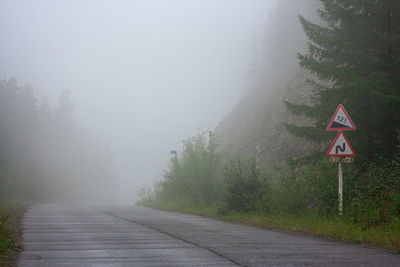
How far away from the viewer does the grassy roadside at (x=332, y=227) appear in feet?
34.1

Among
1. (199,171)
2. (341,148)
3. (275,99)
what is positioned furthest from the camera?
(275,99)

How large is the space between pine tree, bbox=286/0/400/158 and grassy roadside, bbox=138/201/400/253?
11.2 ft

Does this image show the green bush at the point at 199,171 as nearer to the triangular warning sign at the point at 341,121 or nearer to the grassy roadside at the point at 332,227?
the grassy roadside at the point at 332,227

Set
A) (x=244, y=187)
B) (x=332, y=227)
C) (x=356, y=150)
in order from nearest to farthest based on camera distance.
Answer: (x=332, y=227), (x=356, y=150), (x=244, y=187)

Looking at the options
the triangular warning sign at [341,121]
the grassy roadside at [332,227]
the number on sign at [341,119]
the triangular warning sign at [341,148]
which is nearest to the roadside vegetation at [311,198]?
the grassy roadside at [332,227]

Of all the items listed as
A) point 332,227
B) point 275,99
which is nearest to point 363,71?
point 332,227

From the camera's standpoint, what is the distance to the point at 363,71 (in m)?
17.0

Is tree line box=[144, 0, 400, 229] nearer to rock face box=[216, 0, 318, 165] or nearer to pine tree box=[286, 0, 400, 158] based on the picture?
pine tree box=[286, 0, 400, 158]

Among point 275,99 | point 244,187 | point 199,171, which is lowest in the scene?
point 244,187

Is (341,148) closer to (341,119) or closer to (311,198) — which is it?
(341,119)

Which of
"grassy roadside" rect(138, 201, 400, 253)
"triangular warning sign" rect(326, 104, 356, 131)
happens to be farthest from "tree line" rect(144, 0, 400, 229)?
"triangular warning sign" rect(326, 104, 356, 131)

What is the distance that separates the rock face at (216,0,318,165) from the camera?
123 feet

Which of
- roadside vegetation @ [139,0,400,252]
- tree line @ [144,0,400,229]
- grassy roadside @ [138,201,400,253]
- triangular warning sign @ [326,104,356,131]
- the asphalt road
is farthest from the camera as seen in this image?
tree line @ [144,0,400,229]

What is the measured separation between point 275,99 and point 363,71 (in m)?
32.2
